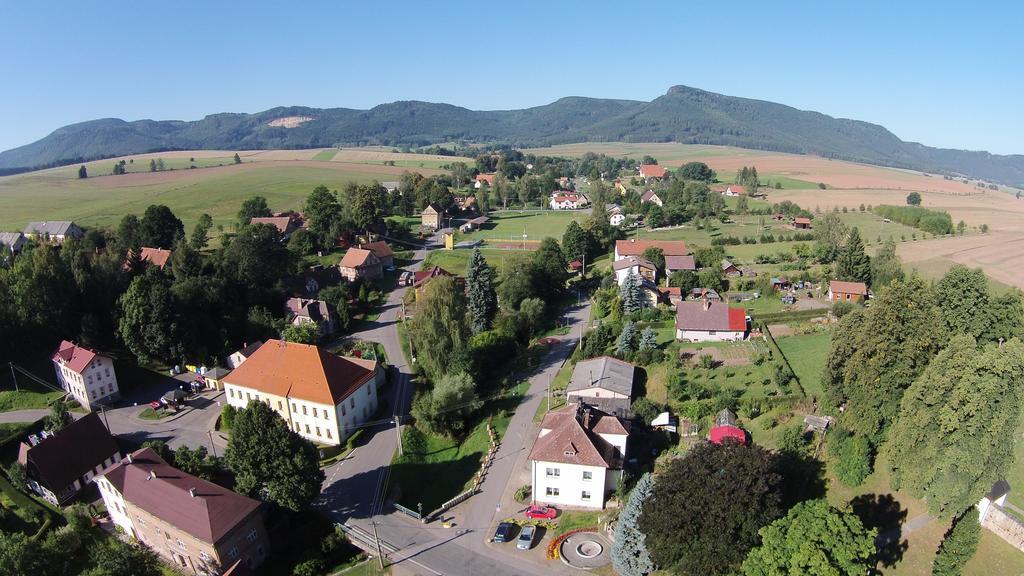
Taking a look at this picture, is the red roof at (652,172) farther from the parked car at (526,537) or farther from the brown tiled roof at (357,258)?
the parked car at (526,537)

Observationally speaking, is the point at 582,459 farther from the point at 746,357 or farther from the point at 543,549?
the point at 746,357

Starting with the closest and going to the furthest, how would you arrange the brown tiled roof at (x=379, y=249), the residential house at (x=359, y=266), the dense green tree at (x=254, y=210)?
the residential house at (x=359, y=266)
the brown tiled roof at (x=379, y=249)
the dense green tree at (x=254, y=210)

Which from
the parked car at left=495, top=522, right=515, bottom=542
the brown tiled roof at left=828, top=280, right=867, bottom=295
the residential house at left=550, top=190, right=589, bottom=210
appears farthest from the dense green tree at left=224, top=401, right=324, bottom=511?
the residential house at left=550, top=190, right=589, bottom=210

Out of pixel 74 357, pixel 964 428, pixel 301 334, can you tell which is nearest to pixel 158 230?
pixel 74 357

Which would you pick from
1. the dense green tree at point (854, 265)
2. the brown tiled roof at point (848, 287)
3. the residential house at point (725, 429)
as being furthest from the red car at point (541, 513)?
the dense green tree at point (854, 265)

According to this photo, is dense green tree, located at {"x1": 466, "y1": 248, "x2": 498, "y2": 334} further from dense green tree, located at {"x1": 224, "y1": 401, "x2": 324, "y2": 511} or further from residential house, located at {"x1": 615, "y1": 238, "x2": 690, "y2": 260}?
dense green tree, located at {"x1": 224, "y1": 401, "x2": 324, "y2": 511}

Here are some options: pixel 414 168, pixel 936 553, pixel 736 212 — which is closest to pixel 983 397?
pixel 936 553
